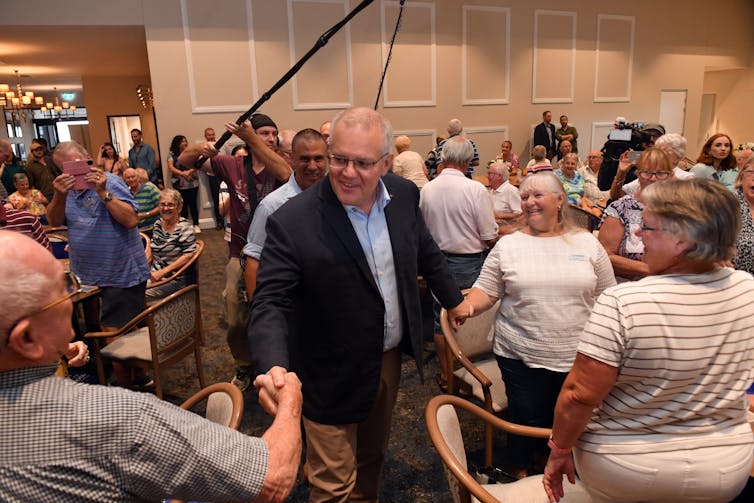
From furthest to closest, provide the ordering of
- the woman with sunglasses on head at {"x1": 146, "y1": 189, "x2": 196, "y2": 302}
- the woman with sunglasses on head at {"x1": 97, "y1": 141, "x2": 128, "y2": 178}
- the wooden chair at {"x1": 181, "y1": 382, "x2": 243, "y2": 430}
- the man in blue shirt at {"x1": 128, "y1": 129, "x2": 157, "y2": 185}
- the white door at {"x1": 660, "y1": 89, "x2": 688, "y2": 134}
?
the white door at {"x1": 660, "y1": 89, "x2": 688, "y2": 134}
the man in blue shirt at {"x1": 128, "y1": 129, "x2": 157, "y2": 185}
the woman with sunglasses on head at {"x1": 97, "y1": 141, "x2": 128, "y2": 178}
the woman with sunglasses on head at {"x1": 146, "y1": 189, "x2": 196, "y2": 302}
the wooden chair at {"x1": 181, "y1": 382, "x2": 243, "y2": 430}

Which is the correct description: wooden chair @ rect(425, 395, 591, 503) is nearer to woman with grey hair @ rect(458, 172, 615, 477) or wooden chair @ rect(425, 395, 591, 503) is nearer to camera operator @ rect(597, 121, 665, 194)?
woman with grey hair @ rect(458, 172, 615, 477)

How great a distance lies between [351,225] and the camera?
1.63 m

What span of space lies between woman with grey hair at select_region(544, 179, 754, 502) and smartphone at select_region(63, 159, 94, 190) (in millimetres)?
2667

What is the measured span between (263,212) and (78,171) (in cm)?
123

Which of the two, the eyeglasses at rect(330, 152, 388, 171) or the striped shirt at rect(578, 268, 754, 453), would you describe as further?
the eyeglasses at rect(330, 152, 388, 171)

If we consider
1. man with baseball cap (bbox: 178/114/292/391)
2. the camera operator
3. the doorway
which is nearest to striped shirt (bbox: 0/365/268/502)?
man with baseball cap (bbox: 178/114/292/391)

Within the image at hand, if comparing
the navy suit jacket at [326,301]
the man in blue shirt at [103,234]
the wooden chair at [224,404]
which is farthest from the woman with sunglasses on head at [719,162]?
the man in blue shirt at [103,234]

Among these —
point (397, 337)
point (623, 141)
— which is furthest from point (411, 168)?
point (397, 337)

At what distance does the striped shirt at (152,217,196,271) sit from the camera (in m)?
3.86

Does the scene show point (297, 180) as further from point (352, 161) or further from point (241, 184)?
point (352, 161)

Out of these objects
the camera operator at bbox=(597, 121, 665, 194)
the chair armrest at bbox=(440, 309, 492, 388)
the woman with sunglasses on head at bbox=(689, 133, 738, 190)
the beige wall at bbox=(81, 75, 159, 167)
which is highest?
the beige wall at bbox=(81, 75, 159, 167)

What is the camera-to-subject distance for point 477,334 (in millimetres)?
2443

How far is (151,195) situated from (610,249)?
4.54 meters

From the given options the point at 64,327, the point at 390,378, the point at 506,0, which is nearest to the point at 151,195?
the point at 390,378
